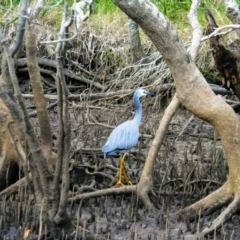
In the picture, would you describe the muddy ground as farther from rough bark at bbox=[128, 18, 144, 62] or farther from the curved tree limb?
rough bark at bbox=[128, 18, 144, 62]

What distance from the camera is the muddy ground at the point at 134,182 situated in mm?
5480

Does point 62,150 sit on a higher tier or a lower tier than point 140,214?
higher

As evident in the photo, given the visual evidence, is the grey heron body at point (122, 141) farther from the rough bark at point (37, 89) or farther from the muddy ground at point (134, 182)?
the rough bark at point (37, 89)

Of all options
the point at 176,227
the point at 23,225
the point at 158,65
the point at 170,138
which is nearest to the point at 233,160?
the point at 176,227

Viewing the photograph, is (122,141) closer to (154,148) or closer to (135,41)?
(154,148)

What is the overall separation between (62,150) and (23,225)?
33.6 inches

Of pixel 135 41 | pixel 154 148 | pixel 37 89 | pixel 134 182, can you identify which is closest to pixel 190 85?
pixel 154 148

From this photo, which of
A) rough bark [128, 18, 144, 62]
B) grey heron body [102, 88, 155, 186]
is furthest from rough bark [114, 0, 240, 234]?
rough bark [128, 18, 144, 62]

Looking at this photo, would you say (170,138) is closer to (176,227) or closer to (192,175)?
(192,175)

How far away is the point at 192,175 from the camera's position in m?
6.66

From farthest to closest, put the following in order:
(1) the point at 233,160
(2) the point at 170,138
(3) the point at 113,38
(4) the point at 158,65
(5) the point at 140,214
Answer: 1. (3) the point at 113,38
2. (4) the point at 158,65
3. (2) the point at 170,138
4. (5) the point at 140,214
5. (1) the point at 233,160

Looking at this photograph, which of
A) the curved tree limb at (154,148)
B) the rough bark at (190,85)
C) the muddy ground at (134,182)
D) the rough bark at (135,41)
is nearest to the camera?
the rough bark at (190,85)

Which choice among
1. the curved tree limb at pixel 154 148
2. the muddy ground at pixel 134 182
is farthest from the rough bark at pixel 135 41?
the curved tree limb at pixel 154 148

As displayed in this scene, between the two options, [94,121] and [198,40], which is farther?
[94,121]
